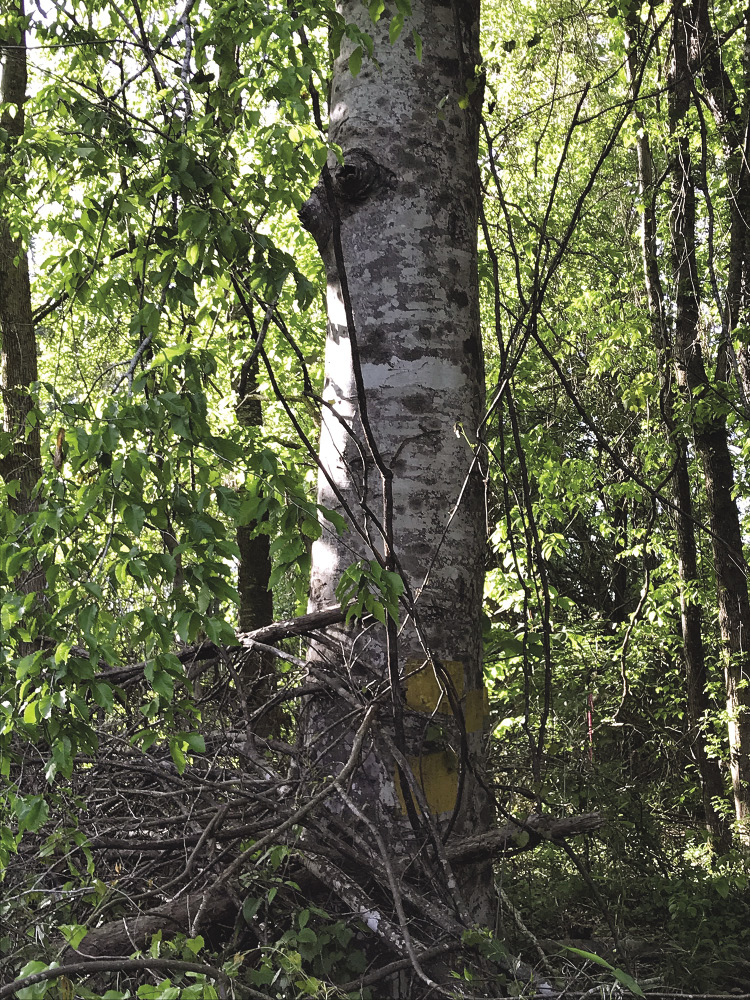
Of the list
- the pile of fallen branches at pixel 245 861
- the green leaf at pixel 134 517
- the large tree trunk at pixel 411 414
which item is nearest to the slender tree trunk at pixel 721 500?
the large tree trunk at pixel 411 414

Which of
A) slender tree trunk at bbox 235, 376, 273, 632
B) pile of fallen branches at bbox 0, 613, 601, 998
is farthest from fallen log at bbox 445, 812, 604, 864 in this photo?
slender tree trunk at bbox 235, 376, 273, 632

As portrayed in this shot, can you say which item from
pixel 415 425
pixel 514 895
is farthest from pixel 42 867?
pixel 514 895

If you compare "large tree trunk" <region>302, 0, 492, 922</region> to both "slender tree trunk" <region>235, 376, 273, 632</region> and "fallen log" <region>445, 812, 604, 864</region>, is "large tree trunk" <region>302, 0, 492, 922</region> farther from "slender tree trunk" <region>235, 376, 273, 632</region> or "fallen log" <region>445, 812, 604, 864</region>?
"slender tree trunk" <region>235, 376, 273, 632</region>

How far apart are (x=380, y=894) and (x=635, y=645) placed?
623 cm

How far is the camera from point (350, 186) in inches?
115

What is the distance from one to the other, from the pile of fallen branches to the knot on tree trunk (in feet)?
4.44

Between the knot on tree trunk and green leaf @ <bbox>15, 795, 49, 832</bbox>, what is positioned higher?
the knot on tree trunk

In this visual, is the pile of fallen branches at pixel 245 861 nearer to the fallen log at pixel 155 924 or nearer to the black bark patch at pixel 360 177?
the fallen log at pixel 155 924

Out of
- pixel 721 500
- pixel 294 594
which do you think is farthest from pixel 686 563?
Answer: pixel 294 594

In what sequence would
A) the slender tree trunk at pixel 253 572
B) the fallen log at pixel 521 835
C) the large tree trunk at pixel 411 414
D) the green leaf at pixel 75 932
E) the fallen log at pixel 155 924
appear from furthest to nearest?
the slender tree trunk at pixel 253 572, the large tree trunk at pixel 411 414, the fallen log at pixel 521 835, the fallen log at pixel 155 924, the green leaf at pixel 75 932

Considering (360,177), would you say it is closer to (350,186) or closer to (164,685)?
(350,186)

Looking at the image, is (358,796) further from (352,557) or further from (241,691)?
(352,557)

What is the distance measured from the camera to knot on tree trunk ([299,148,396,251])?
9.56 feet

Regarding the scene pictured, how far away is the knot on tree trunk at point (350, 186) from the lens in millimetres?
2914
